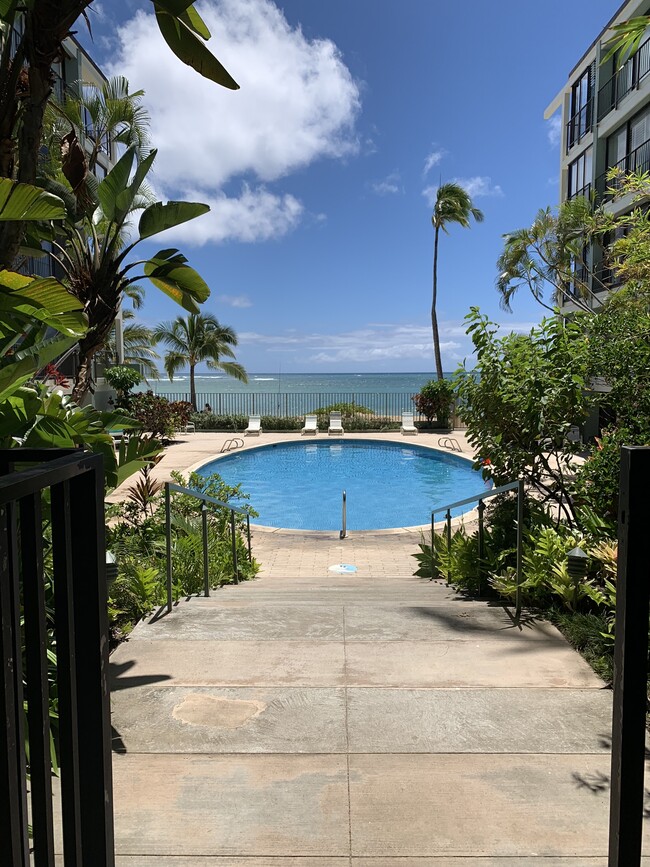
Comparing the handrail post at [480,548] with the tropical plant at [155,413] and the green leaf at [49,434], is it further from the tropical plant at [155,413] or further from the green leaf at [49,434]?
the tropical plant at [155,413]

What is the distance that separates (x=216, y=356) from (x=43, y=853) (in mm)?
27810

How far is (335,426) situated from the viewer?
24.3m

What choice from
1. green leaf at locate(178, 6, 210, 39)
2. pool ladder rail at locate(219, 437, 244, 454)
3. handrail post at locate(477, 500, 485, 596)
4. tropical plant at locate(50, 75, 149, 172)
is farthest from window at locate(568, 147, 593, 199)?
green leaf at locate(178, 6, 210, 39)

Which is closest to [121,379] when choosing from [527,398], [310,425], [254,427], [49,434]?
[254,427]

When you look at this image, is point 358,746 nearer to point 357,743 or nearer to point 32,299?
point 357,743

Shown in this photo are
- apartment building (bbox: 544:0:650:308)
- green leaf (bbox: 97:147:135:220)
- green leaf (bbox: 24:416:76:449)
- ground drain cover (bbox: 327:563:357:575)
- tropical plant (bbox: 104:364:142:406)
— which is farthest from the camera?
tropical plant (bbox: 104:364:142:406)

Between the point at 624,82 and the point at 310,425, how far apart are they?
15921 mm

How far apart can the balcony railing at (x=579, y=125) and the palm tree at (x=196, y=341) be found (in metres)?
16.8

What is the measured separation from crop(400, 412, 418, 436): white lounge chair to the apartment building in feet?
25.8

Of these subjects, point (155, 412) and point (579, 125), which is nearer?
point (155, 412)

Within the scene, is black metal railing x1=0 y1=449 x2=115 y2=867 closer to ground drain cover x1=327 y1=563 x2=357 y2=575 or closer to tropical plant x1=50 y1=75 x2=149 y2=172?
A: ground drain cover x1=327 y1=563 x2=357 y2=575

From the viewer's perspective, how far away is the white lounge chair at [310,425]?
2411 cm

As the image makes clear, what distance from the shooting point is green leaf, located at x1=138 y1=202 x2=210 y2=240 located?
5.25 meters

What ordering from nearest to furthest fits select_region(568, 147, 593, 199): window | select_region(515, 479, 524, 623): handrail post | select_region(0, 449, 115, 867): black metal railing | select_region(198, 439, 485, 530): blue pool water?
select_region(0, 449, 115, 867): black metal railing → select_region(515, 479, 524, 623): handrail post → select_region(198, 439, 485, 530): blue pool water → select_region(568, 147, 593, 199): window
